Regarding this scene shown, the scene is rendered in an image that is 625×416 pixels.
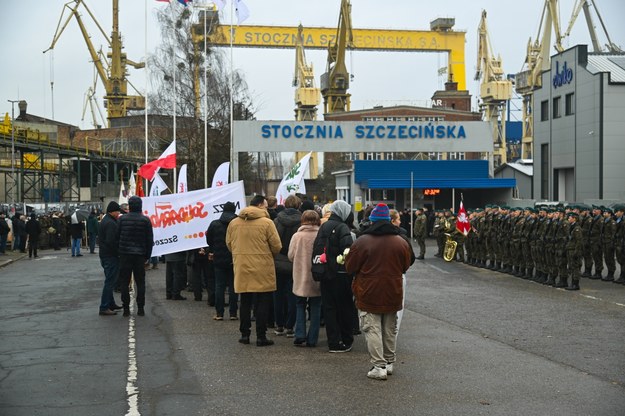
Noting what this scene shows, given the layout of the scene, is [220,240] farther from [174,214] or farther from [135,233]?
[174,214]

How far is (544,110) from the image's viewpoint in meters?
42.6

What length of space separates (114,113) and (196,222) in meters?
74.5

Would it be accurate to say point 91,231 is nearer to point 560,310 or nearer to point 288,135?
point 288,135

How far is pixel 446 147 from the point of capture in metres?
37.2

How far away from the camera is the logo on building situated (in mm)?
39062

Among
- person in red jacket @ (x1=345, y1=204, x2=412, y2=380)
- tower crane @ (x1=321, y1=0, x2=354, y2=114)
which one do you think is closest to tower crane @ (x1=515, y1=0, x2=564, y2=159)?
tower crane @ (x1=321, y1=0, x2=354, y2=114)

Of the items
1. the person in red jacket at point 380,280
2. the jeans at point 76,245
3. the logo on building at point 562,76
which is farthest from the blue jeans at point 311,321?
the logo on building at point 562,76

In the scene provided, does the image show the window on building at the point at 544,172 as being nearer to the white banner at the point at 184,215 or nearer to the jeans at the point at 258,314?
the white banner at the point at 184,215

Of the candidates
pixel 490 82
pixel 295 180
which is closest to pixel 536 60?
pixel 490 82

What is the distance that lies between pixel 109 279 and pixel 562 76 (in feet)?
104

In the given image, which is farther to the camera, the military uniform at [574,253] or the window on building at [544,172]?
the window on building at [544,172]

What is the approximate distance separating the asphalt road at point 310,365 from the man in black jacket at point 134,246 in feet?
1.69

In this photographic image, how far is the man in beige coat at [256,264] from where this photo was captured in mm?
10320

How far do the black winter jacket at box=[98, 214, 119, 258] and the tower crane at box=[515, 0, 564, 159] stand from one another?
5075cm
